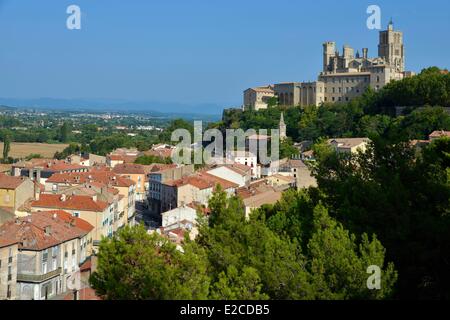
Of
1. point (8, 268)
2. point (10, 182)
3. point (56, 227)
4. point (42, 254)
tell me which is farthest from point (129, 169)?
point (8, 268)

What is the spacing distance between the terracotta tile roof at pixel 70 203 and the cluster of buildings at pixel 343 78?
4744cm


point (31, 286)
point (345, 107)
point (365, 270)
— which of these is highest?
point (345, 107)

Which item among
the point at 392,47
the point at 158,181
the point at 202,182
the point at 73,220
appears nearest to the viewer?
the point at 73,220

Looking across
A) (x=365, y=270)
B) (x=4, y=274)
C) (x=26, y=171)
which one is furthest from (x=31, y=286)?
(x=26, y=171)

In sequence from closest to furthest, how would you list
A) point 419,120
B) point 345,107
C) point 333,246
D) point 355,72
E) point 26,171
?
point 333,246 < point 26,171 < point 419,120 < point 345,107 < point 355,72

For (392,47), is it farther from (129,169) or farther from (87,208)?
(87,208)

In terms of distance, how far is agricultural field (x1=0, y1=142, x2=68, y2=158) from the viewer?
8564 centimetres

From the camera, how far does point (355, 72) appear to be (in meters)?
74.6

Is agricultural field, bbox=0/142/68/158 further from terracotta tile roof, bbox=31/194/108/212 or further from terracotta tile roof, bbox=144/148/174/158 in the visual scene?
terracotta tile roof, bbox=31/194/108/212

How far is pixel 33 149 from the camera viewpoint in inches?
3757

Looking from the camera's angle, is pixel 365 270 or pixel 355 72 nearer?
pixel 365 270

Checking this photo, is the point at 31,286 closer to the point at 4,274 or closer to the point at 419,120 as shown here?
the point at 4,274

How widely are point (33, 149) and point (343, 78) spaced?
141ft
